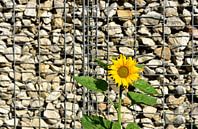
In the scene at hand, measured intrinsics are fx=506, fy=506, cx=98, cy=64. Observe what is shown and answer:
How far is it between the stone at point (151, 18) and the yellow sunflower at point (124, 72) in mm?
1087

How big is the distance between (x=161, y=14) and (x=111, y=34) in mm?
281

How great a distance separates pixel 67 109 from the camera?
106 inches

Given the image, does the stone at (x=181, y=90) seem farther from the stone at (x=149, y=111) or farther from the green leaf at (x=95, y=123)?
the green leaf at (x=95, y=123)

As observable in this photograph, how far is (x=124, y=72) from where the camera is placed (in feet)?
5.16

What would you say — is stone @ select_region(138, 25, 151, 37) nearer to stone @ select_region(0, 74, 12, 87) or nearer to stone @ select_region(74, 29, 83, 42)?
stone @ select_region(74, 29, 83, 42)

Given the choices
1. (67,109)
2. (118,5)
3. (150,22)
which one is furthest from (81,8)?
(67,109)

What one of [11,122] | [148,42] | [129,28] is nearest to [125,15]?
[129,28]

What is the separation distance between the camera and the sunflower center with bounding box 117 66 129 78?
1.57 m

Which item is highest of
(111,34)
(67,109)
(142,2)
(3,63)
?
(142,2)

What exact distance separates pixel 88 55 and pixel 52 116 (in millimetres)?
388

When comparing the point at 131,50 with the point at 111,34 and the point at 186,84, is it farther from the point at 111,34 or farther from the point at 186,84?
the point at 186,84

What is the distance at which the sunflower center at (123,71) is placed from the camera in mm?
1568

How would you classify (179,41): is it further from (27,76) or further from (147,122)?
(27,76)

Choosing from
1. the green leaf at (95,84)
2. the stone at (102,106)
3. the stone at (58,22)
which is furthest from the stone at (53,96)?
the green leaf at (95,84)
